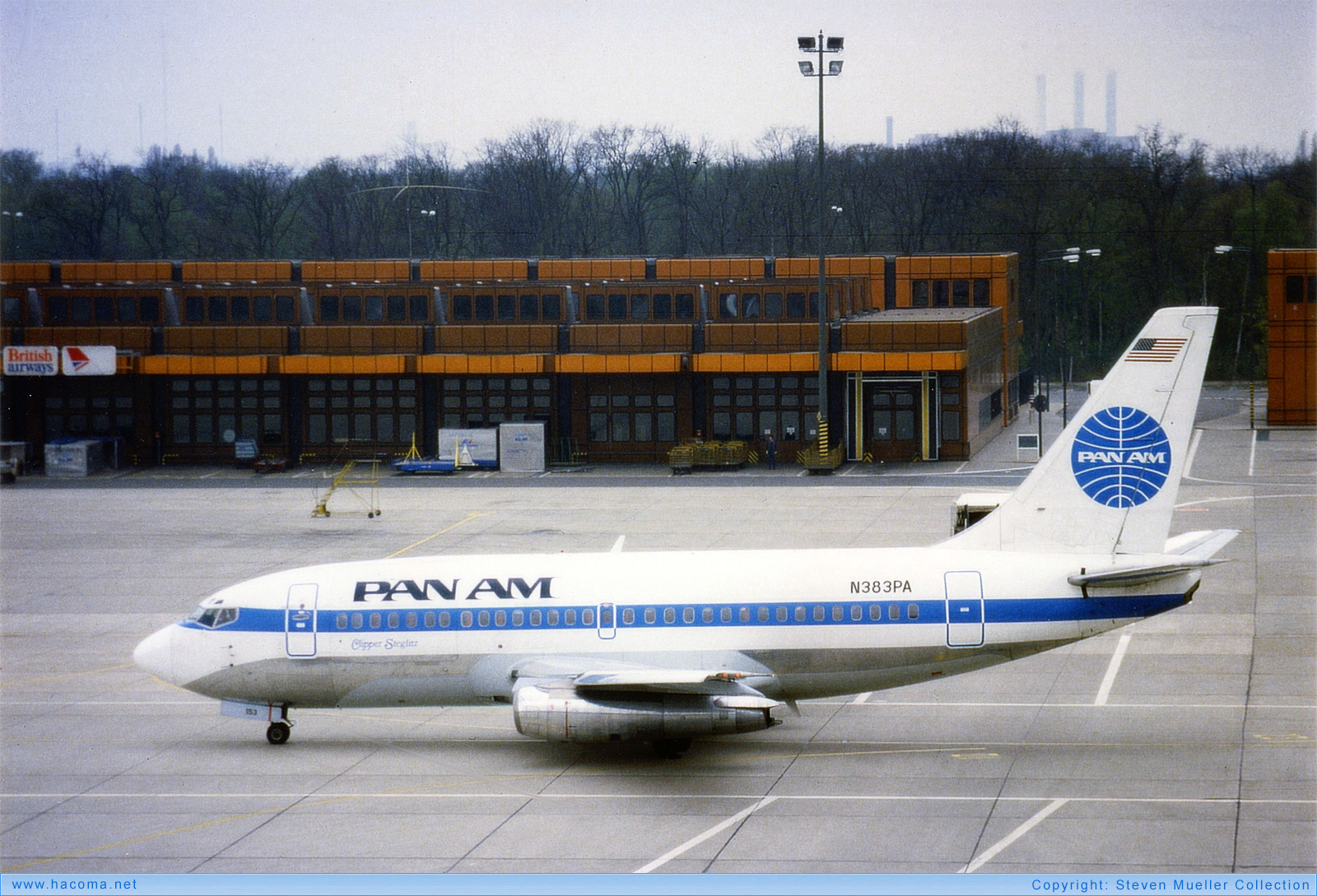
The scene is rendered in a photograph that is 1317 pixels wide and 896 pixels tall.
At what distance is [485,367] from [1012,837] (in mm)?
58836

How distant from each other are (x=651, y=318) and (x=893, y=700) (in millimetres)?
52843

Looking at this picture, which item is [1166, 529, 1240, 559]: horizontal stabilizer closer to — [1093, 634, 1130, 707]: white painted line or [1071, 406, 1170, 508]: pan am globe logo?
[1071, 406, 1170, 508]: pan am globe logo

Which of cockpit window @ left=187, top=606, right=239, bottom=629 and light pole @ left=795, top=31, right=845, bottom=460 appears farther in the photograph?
light pole @ left=795, top=31, right=845, bottom=460

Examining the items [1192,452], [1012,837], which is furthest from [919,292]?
[1012,837]

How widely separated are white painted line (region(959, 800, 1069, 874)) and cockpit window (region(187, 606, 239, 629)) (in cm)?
1476

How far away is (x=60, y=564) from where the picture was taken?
49938 mm

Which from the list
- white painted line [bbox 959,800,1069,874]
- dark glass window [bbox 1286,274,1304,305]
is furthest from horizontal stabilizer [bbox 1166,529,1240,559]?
dark glass window [bbox 1286,274,1304,305]

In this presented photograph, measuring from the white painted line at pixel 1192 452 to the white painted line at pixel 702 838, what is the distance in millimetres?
41480

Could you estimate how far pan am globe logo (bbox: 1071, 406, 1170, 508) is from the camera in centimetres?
2602

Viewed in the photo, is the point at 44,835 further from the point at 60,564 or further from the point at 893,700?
the point at 60,564

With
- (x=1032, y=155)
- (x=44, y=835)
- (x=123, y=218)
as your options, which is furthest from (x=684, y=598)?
(x=123, y=218)

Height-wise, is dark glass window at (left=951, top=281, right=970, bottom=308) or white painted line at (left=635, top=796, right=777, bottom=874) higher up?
dark glass window at (left=951, top=281, right=970, bottom=308)

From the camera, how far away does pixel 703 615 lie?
86.5 feet

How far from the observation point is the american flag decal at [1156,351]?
25797 mm
